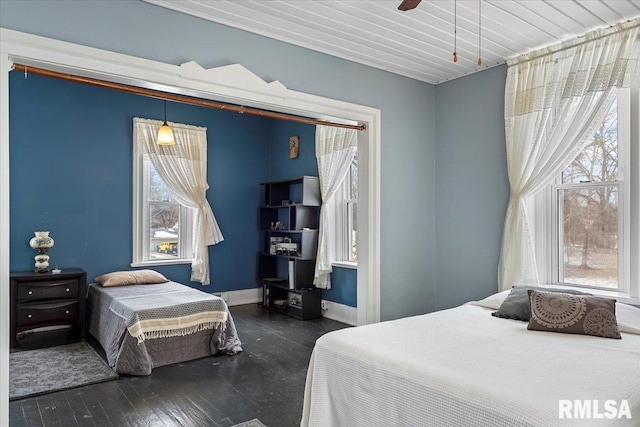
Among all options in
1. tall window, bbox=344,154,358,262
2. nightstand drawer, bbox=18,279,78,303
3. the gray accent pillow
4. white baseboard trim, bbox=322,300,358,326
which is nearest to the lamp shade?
nightstand drawer, bbox=18,279,78,303

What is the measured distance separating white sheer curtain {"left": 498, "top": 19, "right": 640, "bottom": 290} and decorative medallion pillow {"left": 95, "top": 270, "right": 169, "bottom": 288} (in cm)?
381

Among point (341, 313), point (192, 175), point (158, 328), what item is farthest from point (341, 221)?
point (158, 328)

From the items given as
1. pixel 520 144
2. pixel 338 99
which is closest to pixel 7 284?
pixel 338 99

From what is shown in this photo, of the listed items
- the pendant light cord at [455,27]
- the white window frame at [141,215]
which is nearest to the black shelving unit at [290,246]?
the white window frame at [141,215]

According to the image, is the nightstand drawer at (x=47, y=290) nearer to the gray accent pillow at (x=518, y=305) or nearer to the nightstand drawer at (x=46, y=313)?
the nightstand drawer at (x=46, y=313)

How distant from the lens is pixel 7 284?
228 cm

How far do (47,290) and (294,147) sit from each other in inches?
138

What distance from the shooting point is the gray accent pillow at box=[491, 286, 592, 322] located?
2.87 m

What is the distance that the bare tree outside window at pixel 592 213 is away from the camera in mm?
3211

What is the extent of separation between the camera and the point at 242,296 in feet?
21.5

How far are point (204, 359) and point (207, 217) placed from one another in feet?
8.09

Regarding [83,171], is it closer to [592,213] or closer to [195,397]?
[195,397]

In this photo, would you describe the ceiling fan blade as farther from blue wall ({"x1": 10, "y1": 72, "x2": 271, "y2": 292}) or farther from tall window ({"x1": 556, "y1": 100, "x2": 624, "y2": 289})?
blue wall ({"x1": 10, "y1": 72, "x2": 271, "y2": 292})

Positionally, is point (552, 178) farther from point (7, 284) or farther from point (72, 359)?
point (72, 359)
